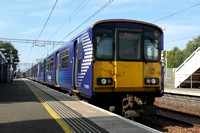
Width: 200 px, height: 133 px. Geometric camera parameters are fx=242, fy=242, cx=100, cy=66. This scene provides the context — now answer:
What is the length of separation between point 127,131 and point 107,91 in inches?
100

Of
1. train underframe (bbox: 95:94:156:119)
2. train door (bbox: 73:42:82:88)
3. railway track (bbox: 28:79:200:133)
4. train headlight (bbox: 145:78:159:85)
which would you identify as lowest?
railway track (bbox: 28:79:200:133)

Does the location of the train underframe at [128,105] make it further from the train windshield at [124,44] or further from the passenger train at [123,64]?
the train windshield at [124,44]

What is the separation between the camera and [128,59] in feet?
25.1

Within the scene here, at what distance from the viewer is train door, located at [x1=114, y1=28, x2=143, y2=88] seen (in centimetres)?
752

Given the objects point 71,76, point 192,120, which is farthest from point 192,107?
point 71,76

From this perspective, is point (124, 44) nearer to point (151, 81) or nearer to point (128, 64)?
point (128, 64)

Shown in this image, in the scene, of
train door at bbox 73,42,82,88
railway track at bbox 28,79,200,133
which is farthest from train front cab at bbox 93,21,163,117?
train door at bbox 73,42,82,88

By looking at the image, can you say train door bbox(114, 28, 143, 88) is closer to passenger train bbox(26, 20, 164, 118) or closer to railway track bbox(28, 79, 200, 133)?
passenger train bbox(26, 20, 164, 118)

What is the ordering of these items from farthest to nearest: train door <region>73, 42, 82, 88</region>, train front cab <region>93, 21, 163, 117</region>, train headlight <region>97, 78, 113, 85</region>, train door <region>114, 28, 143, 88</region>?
train door <region>73, 42, 82, 88</region>, train door <region>114, 28, 143, 88</region>, train front cab <region>93, 21, 163, 117</region>, train headlight <region>97, 78, 113, 85</region>

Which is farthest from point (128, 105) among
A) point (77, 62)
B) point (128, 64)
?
point (77, 62)

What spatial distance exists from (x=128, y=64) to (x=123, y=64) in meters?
0.17

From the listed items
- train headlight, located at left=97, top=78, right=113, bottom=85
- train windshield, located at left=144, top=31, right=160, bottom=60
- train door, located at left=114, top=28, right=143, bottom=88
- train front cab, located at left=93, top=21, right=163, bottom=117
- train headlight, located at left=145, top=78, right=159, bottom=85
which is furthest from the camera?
train windshield, located at left=144, top=31, right=160, bottom=60

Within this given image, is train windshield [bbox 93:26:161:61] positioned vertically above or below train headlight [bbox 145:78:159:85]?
above

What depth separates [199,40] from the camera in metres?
71.6
